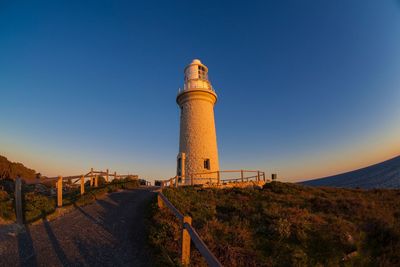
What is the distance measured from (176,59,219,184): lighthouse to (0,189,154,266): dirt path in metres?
11.0

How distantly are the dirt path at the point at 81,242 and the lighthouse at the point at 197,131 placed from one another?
11.0 m

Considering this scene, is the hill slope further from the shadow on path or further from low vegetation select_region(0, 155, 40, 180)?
low vegetation select_region(0, 155, 40, 180)

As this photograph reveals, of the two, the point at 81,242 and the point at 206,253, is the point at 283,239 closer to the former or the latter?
the point at 206,253

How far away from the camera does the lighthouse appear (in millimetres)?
19906

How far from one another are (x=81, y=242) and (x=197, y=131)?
604 inches

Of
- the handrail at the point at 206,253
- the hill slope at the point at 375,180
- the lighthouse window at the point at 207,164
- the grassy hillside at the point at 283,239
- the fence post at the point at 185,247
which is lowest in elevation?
the hill slope at the point at 375,180

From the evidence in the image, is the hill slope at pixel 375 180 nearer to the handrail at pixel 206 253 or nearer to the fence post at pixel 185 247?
the fence post at pixel 185 247

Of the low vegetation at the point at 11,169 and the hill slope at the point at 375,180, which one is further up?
the low vegetation at the point at 11,169

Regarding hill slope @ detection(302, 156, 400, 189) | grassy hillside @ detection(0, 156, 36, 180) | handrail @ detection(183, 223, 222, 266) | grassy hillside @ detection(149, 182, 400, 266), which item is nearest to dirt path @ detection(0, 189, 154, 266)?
grassy hillside @ detection(149, 182, 400, 266)

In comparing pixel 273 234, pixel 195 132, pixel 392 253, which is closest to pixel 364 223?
pixel 392 253

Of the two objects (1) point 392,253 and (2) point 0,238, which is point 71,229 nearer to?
(2) point 0,238

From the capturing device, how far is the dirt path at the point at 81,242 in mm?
5102

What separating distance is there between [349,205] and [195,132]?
13222mm

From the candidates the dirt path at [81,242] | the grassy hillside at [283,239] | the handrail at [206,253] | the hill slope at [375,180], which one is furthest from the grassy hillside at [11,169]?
the hill slope at [375,180]
